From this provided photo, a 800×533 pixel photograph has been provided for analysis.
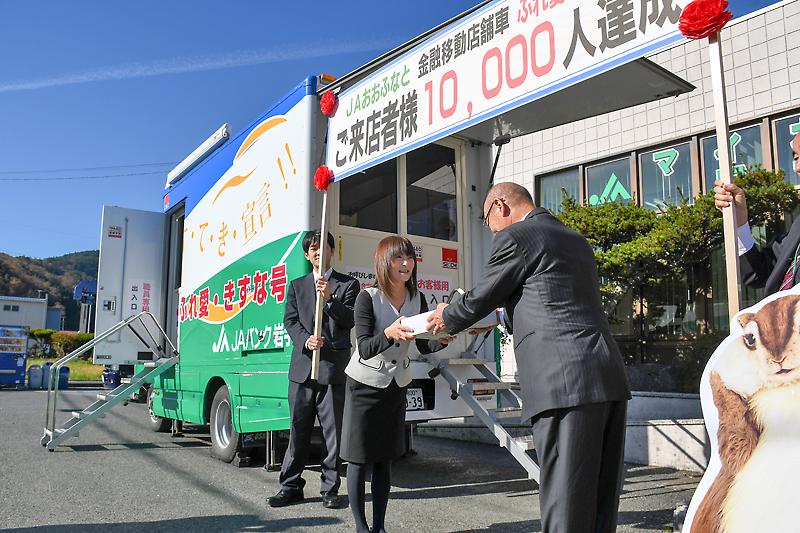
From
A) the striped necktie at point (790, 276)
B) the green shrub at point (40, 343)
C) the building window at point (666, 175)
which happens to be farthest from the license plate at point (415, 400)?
the green shrub at point (40, 343)

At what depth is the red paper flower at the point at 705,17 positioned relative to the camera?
6.32ft

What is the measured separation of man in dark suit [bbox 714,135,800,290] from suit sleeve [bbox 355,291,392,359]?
5.25ft

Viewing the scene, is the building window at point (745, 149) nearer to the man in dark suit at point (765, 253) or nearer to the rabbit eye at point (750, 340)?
the man in dark suit at point (765, 253)

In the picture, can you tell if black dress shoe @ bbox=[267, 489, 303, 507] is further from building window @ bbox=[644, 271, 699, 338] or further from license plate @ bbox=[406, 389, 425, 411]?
building window @ bbox=[644, 271, 699, 338]

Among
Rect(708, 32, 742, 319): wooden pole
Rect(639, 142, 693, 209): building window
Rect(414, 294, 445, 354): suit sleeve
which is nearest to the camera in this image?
Rect(708, 32, 742, 319): wooden pole

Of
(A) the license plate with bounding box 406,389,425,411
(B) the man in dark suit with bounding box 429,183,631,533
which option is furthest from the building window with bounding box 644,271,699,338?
(B) the man in dark suit with bounding box 429,183,631,533

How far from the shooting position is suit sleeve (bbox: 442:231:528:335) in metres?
2.11

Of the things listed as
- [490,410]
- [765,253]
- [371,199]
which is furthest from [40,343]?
[765,253]

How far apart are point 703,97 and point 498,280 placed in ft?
32.2

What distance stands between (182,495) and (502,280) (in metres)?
3.23

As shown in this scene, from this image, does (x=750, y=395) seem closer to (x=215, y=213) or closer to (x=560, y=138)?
(x=215, y=213)

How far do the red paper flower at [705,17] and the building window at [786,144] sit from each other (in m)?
8.47

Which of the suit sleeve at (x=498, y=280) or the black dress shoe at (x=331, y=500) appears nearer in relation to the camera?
the suit sleeve at (x=498, y=280)

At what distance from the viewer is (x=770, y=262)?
7.48 ft
